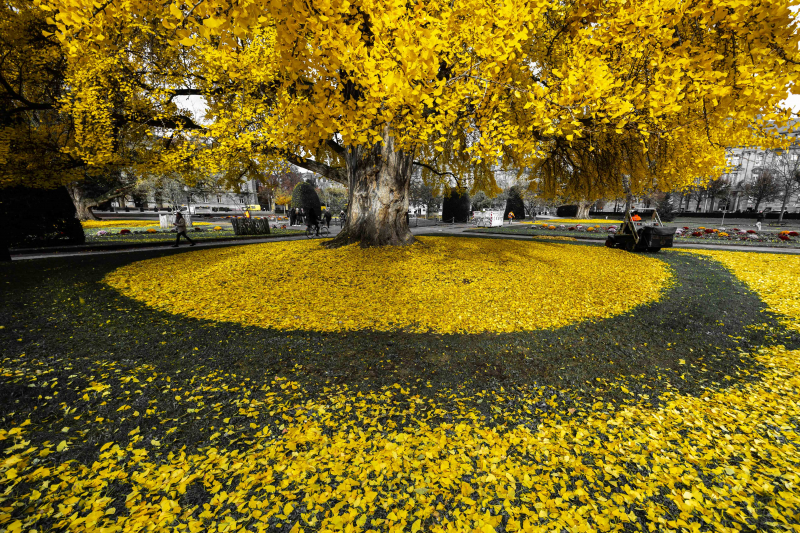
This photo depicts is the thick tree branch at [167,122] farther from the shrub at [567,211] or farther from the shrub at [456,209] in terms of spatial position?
the shrub at [567,211]

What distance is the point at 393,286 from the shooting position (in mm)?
7012

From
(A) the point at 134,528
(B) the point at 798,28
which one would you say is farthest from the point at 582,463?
(B) the point at 798,28

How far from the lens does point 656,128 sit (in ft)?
30.6

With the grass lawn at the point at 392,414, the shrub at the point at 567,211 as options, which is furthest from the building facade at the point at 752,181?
the grass lawn at the point at 392,414

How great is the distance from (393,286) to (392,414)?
13.5 feet

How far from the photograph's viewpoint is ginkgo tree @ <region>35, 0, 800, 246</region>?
4883 millimetres

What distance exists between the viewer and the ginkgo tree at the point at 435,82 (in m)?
4.88

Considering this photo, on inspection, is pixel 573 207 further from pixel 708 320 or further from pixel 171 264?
pixel 171 264

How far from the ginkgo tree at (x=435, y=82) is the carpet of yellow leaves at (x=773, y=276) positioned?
330 centimetres

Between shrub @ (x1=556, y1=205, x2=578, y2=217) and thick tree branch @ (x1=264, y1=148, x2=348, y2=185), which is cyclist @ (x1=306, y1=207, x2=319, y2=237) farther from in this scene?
shrub @ (x1=556, y1=205, x2=578, y2=217)

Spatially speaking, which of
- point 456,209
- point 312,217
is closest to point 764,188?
point 456,209

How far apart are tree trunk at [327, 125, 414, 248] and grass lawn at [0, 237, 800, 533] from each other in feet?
13.1

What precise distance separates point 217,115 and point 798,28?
44.0 feet

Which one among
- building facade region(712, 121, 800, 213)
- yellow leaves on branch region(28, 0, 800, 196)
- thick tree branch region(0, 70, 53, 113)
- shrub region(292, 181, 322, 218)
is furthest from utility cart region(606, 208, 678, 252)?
building facade region(712, 121, 800, 213)
